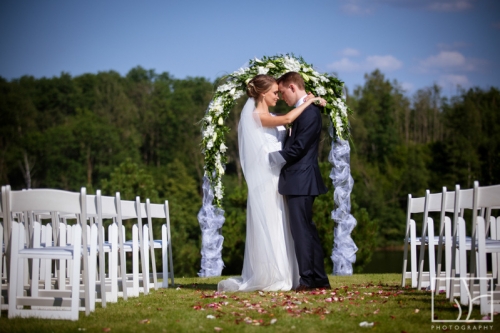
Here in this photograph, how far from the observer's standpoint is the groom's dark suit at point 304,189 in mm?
7008

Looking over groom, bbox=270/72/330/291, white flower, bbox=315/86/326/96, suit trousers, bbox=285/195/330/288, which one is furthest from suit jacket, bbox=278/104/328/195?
white flower, bbox=315/86/326/96

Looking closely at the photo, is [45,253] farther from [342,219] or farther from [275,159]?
[342,219]

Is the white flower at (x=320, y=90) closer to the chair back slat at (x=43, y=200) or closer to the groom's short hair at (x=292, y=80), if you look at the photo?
the groom's short hair at (x=292, y=80)

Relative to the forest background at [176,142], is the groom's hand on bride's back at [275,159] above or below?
below

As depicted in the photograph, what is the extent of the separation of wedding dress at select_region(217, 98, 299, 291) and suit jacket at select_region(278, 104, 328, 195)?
194mm

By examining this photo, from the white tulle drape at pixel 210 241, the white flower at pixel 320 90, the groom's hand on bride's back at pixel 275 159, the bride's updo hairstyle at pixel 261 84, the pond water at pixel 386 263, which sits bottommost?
the pond water at pixel 386 263

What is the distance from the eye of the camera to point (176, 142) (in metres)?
53.7

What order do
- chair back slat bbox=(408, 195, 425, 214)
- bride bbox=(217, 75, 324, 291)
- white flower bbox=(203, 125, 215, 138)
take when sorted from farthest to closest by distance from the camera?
white flower bbox=(203, 125, 215, 138) < chair back slat bbox=(408, 195, 425, 214) < bride bbox=(217, 75, 324, 291)

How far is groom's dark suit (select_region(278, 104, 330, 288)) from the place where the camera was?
701 centimetres

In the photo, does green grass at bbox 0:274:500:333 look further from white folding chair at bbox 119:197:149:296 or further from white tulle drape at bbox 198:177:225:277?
white tulle drape at bbox 198:177:225:277

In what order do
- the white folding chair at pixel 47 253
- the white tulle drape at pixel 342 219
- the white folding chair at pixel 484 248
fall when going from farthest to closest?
the white tulle drape at pixel 342 219 < the white folding chair at pixel 47 253 < the white folding chair at pixel 484 248

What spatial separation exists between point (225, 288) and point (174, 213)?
90.2 ft

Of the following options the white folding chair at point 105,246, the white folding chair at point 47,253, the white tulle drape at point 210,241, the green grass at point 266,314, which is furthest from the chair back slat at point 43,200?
the white tulle drape at point 210,241

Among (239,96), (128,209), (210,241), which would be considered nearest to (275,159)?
(128,209)
